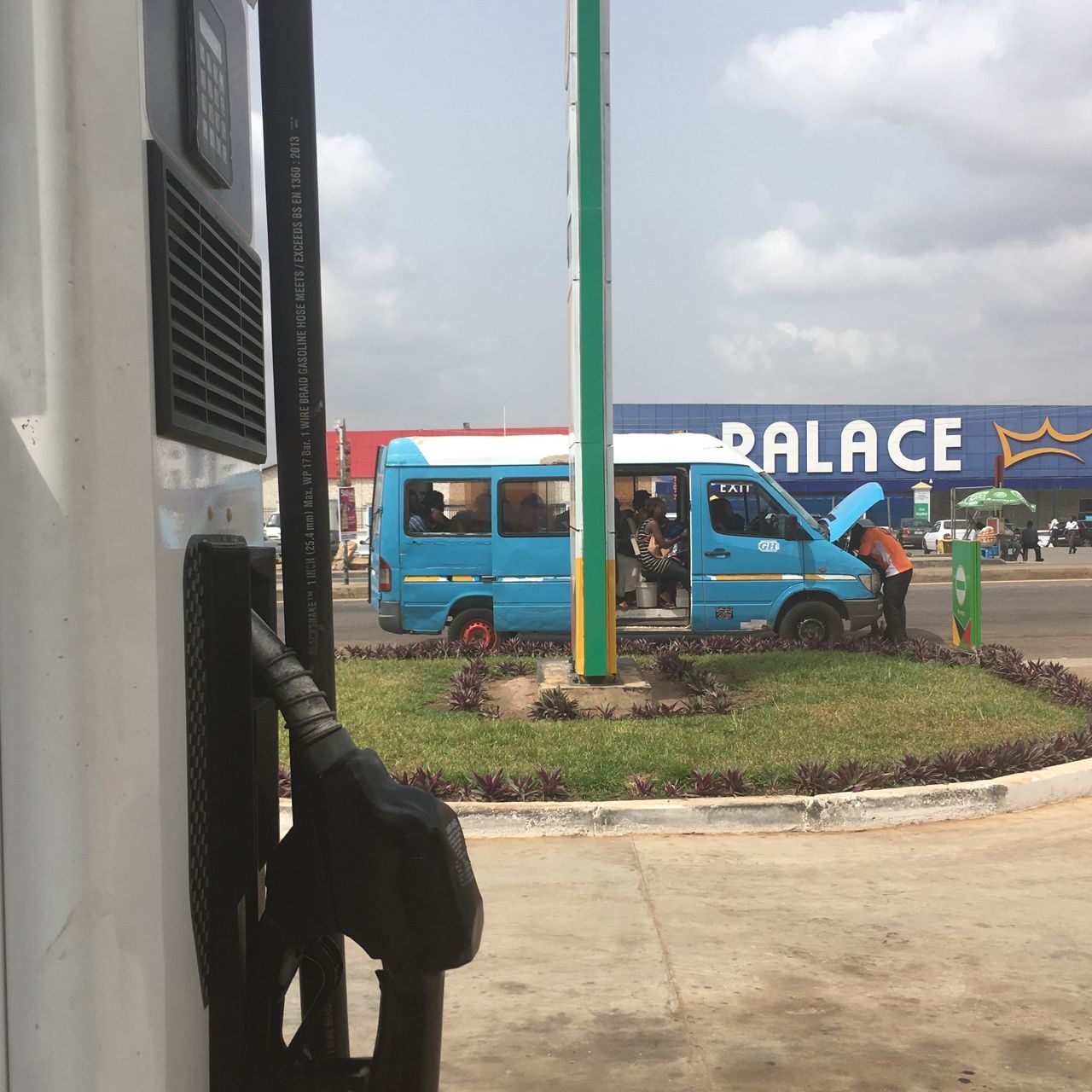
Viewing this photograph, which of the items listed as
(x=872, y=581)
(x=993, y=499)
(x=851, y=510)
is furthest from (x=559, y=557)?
(x=993, y=499)

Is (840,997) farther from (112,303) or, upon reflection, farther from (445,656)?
(445,656)

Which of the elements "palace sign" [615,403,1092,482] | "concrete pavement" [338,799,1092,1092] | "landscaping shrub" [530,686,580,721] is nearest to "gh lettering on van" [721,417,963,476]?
"palace sign" [615,403,1092,482]

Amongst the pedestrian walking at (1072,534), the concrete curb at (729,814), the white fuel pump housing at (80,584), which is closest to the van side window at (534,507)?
the concrete curb at (729,814)

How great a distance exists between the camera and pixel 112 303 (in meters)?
1.23

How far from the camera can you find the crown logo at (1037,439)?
49.0 m

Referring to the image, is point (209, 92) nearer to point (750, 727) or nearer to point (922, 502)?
point (750, 727)

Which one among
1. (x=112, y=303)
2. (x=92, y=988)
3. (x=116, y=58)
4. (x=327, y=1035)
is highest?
(x=116, y=58)

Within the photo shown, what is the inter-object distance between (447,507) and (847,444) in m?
36.0

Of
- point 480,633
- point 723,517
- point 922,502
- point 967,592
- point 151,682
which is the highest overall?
point 922,502

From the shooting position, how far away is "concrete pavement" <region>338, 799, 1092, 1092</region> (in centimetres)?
366

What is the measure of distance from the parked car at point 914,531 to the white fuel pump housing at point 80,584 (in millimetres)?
40907

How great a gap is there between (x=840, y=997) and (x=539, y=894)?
1.60 meters

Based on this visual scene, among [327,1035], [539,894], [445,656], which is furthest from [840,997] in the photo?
[445,656]

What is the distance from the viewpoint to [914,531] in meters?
41.6
